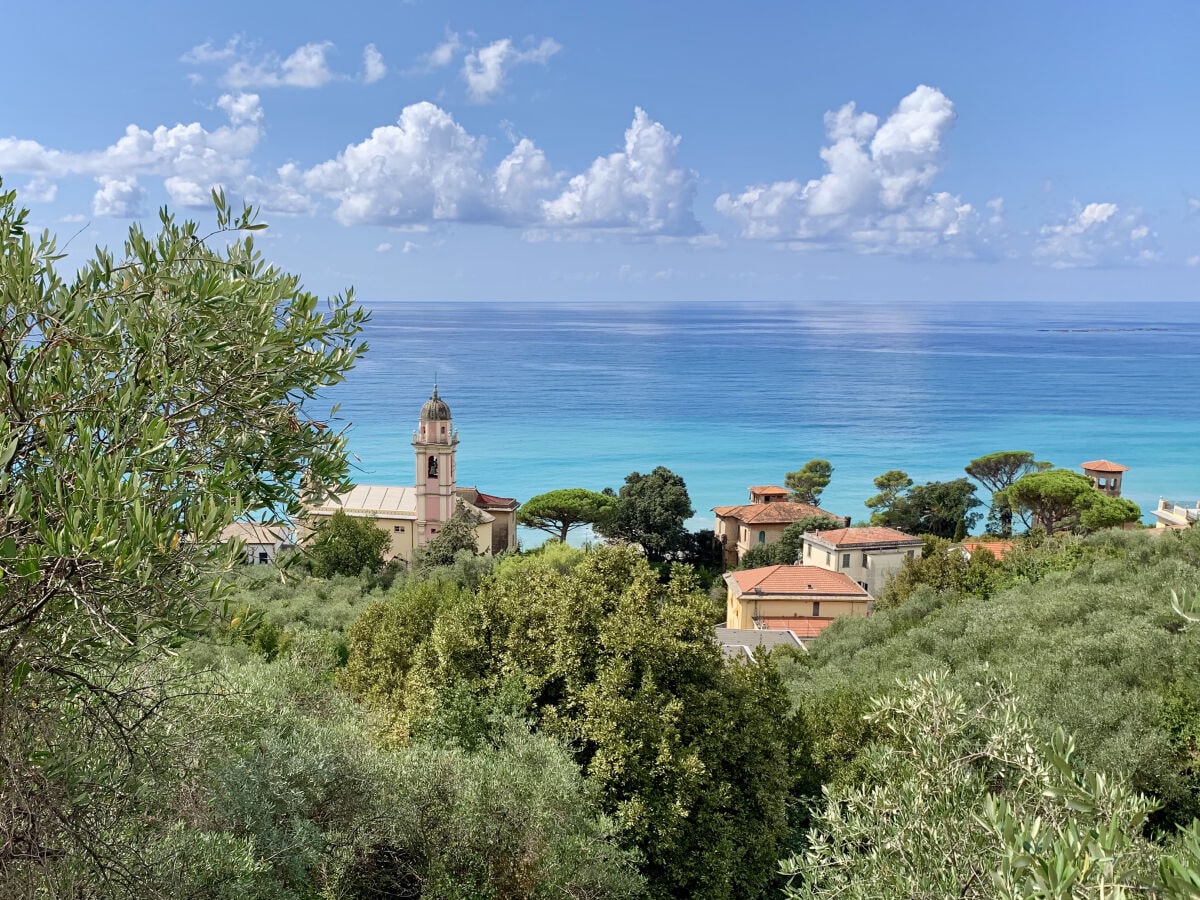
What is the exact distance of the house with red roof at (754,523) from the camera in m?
43.6

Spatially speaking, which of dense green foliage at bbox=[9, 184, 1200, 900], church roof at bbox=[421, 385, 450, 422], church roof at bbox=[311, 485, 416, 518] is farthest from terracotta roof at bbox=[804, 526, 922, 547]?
dense green foliage at bbox=[9, 184, 1200, 900]

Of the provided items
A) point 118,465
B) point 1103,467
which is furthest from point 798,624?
point 118,465

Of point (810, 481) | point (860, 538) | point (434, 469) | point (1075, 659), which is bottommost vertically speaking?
point (860, 538)

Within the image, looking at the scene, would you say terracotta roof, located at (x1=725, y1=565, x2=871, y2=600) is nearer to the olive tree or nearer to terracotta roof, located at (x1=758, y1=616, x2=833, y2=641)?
terracotta roof, located at (x1=758, y1=616, x2=833, y2=641)

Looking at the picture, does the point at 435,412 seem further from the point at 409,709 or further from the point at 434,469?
the point at 409,709

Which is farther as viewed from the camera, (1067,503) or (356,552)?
(1067,503)

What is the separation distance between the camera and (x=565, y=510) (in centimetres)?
4416

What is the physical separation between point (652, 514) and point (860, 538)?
10695mm

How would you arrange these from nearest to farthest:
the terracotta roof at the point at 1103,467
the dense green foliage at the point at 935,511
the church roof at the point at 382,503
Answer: the church roof at the point at 382,503 → the dense green foliage at the point at 935,511 → the terracotta roof at the point at 1103,467

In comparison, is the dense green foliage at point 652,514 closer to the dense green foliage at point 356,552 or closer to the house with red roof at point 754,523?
the house with red roof at point 754,523

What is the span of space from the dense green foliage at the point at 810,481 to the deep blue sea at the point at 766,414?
11.3 meters

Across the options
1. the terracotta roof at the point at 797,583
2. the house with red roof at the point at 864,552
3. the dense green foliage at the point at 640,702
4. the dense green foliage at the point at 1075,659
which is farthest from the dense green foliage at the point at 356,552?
the dense green foliage at the point at 640,702

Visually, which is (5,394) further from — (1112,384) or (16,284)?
(1112,384)

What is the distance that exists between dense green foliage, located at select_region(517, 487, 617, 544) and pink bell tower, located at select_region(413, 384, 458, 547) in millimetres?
5767
